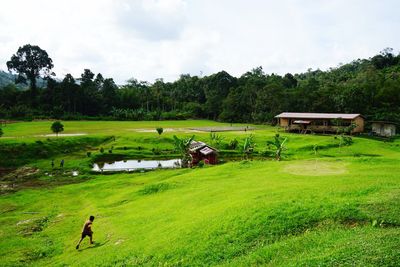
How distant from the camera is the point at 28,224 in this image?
25.0 m

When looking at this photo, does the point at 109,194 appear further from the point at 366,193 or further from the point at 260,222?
the point at 366,193

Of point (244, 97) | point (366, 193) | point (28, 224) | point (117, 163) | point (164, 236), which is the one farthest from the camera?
point (244, 97)

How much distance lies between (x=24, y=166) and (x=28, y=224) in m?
26.3

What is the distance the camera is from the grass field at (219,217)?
1428 centimetres

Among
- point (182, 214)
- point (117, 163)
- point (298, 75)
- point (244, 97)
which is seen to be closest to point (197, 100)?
point (244, 97)

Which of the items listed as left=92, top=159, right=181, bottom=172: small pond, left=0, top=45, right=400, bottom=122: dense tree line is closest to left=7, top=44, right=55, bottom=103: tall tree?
left=0, top=45, right=400, bottom=122: dense tree line

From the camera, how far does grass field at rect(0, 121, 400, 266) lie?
46.9 ft

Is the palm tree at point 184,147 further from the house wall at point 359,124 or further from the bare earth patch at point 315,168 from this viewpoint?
the house wall at point 359,124

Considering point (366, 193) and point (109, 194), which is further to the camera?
point (109, 194)

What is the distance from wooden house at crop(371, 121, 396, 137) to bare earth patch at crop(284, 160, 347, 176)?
39804 millimetres

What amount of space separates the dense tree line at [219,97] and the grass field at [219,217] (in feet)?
168

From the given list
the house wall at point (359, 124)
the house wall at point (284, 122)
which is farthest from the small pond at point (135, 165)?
the house wall at point (359, 124)

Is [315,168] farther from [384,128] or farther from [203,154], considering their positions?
[384,128]

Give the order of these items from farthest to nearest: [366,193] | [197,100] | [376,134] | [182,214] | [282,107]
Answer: [197,100], [282,107], [376,134], [182,214], [366,193]
